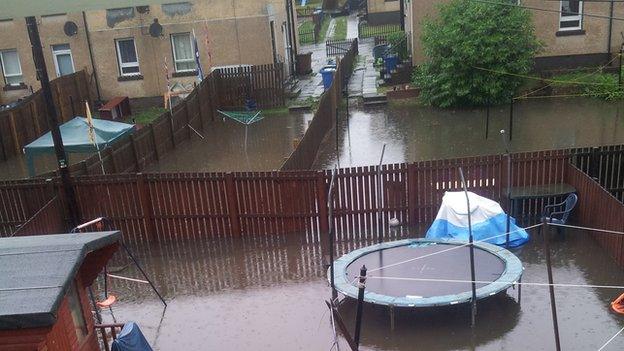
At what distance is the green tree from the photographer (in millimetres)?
20391

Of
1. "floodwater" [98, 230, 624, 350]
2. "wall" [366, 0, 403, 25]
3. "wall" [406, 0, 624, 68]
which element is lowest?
"floodwater" [98, 230, 624, 350]

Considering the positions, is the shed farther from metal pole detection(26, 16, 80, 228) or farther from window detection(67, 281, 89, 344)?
metal pole detection(26, 16, 80, 228)

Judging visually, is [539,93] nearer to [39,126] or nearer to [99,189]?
[99,189]

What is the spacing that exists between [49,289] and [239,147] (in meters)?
13.8

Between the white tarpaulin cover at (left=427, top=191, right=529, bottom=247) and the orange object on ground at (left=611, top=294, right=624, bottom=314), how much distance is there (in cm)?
229

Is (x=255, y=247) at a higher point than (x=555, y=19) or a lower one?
lower

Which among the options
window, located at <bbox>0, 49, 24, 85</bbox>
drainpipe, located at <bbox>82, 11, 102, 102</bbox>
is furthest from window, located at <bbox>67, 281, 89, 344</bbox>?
window, located at <bbox>0, 49, 24, 85</bbox>

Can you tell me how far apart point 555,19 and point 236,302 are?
18.8m

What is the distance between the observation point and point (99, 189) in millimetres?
12578

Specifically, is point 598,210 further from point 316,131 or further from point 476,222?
point 316,131

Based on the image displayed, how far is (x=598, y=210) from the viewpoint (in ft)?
35.0

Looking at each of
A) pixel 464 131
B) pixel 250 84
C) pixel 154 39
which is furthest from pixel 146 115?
pixel 464 131

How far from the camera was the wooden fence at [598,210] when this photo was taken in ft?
32.6

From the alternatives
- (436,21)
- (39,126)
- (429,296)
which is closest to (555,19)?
(436,21)
